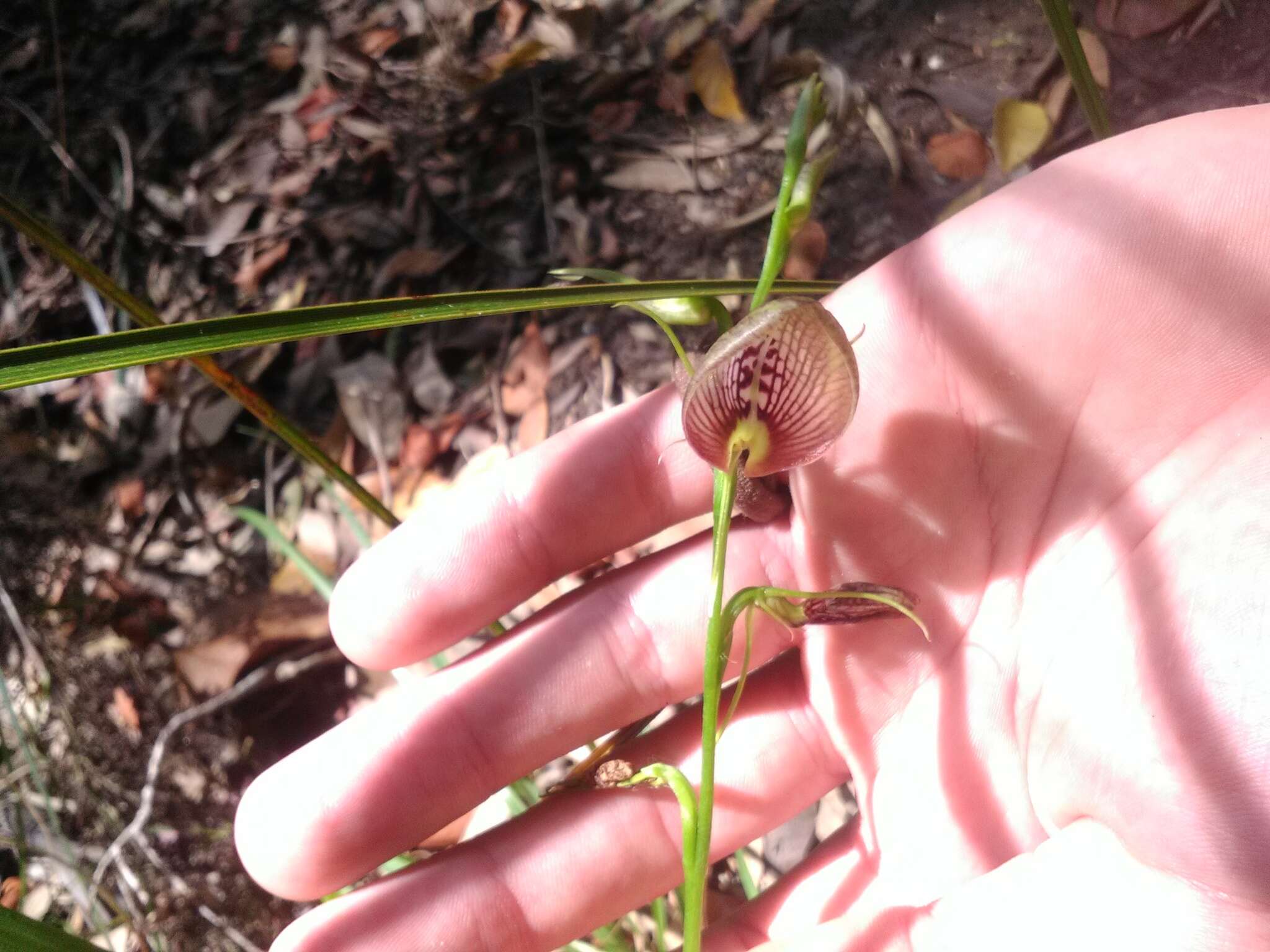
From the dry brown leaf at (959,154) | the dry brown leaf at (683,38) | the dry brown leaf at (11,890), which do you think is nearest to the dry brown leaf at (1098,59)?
the dry brown leaf at (959,154)

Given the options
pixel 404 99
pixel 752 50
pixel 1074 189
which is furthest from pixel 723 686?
pixel 404 99

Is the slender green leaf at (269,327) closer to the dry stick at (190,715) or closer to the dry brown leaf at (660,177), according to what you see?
the dry brown leaf at (660,177)

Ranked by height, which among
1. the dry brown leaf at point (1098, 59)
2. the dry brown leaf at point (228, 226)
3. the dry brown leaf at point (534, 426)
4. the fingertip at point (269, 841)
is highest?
the dry brown leaf at point (228, 226)

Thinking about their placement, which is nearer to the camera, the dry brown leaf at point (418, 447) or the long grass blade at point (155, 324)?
the long grass blade at point (155, 324)

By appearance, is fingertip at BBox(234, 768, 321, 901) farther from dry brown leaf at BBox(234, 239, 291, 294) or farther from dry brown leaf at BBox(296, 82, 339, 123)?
dry brown leaf at BBox(296, 82, 339, 123)

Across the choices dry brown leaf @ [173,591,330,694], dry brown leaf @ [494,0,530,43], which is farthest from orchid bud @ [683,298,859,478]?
dry brown leaf @ [494,0,530,43]

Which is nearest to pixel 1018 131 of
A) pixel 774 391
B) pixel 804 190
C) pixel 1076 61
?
pixel 1076 61
